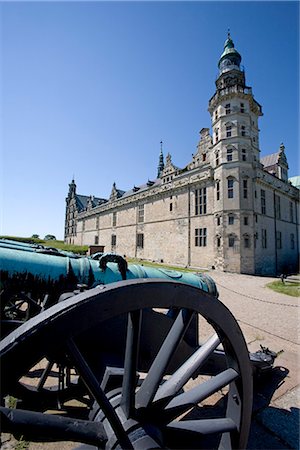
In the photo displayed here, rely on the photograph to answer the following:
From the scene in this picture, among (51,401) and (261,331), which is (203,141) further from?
(51,401)

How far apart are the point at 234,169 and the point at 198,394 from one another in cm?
1835

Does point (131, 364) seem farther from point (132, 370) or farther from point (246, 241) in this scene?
point (246, 241)

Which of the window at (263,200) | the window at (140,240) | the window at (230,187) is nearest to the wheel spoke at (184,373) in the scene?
the window at (230,187)

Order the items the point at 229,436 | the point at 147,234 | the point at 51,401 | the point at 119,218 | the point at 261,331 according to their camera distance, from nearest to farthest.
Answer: the point at 229,436
the point at 51,401
the point at 261,331
the point at 147,234
the point at 119,218

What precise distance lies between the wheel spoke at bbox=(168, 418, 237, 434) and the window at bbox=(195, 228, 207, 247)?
18445 mm

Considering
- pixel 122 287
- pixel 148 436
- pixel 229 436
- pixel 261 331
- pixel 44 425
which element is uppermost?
pixel 122 287

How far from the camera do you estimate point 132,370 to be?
127 centimetres

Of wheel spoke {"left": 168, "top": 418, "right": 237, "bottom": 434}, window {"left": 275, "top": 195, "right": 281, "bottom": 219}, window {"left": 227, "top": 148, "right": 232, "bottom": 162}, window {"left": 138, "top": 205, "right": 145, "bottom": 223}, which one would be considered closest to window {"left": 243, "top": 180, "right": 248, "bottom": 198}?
window {"left": 227, "top": 148, "right": 232, "bottom": 162}

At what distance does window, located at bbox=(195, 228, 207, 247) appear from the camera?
772 inches

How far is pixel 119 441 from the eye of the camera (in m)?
1.16

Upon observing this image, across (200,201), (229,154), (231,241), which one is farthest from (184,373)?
(200,201)

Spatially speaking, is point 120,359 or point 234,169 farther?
point 234,169

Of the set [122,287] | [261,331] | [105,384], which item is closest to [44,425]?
[105,384]

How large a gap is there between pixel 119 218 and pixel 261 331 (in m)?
29.4
